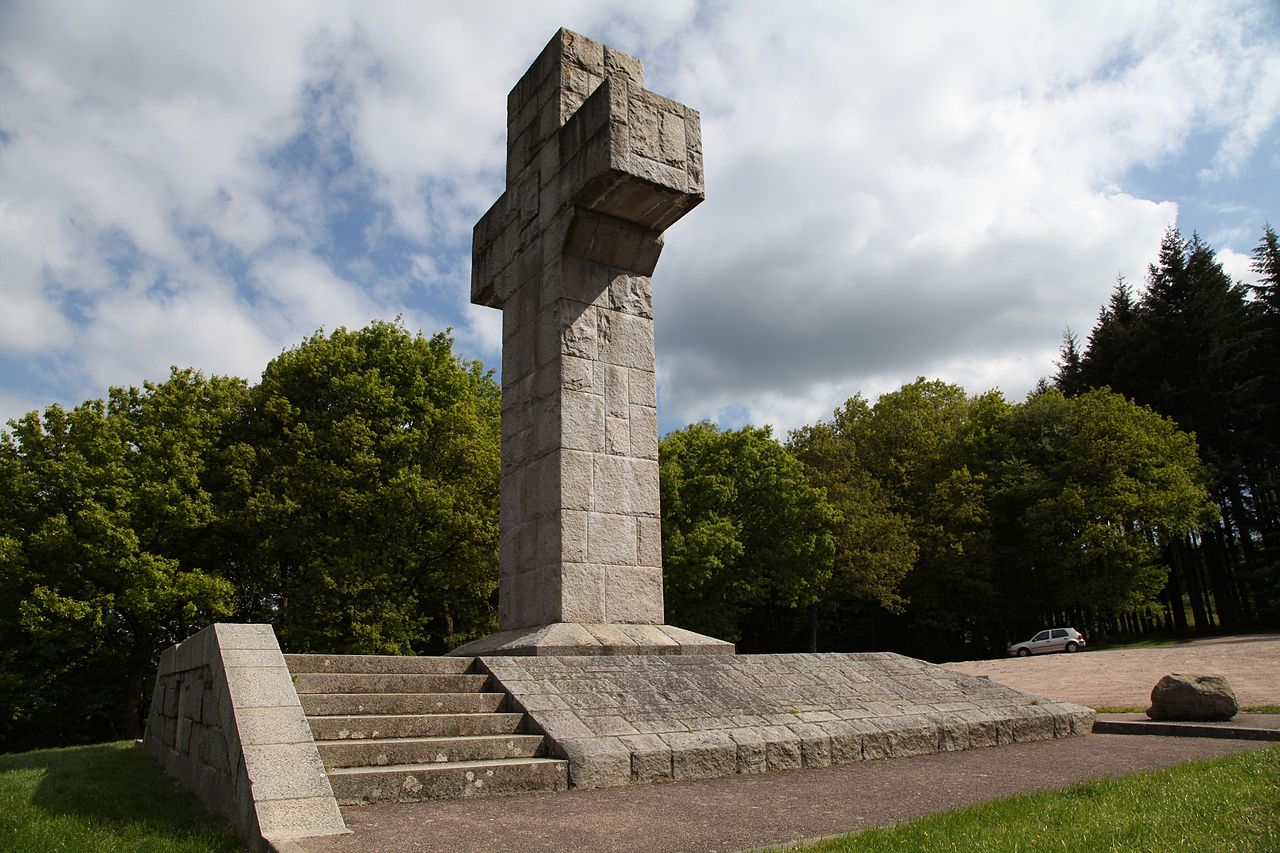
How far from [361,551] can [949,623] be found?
2382 centimetres

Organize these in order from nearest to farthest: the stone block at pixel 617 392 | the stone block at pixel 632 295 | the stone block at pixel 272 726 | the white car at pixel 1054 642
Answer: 1. the stone block at pixel 272 726
2. the stone block at pixel 617 392
3. the stone block at pixel 632 295
4. the white car at pixel 1054 642

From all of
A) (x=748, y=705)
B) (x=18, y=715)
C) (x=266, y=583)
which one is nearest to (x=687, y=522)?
(x=266, y=583)

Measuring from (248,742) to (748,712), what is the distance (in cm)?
390

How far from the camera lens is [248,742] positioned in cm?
505

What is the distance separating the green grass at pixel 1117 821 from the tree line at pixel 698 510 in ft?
61.7

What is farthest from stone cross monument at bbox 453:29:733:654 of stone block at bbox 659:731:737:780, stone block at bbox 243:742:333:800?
stone block at bbox 243:742:333:800

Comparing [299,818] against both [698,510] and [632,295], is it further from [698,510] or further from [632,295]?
[698,510]

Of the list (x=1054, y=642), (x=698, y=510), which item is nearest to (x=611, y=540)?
(x=698, y=510)

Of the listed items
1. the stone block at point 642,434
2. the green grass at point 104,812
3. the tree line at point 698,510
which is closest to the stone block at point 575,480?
the stone block at point 642,434

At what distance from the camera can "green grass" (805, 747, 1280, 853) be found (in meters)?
3.92

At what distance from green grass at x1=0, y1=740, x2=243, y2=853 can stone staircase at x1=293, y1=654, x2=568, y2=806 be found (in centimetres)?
82

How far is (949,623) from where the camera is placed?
1374 inches

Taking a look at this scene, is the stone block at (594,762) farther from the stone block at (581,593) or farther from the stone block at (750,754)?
the stone block at (581,593)

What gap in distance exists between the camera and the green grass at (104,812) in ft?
15.4
